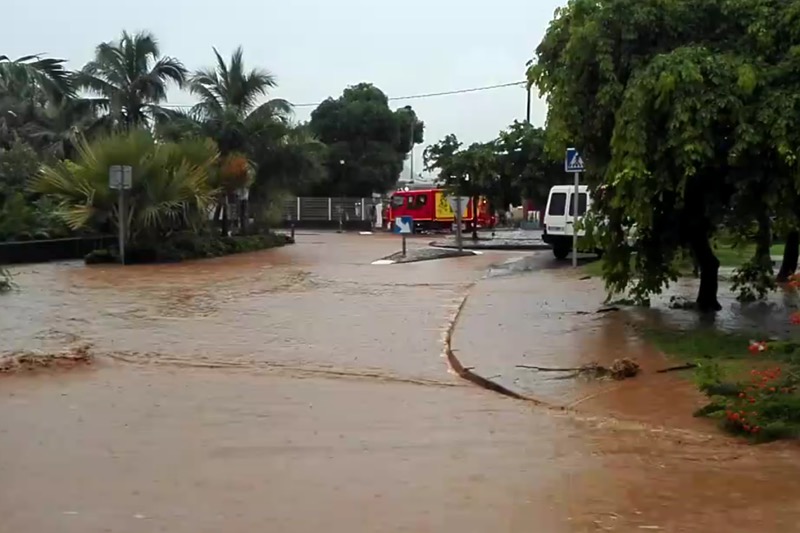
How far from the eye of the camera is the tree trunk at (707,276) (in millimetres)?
13656

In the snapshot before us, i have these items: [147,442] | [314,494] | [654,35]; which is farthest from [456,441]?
[654,35]

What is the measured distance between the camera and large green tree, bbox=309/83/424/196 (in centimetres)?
6256

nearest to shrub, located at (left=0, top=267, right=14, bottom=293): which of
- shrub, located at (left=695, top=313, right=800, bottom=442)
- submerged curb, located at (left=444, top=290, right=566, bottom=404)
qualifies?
submerged curb, located at (left=444, top=290, right=566, bottom=404)

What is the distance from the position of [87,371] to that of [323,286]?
10.2 m

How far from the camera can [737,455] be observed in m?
7.18

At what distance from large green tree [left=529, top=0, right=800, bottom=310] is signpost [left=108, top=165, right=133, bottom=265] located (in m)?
15.4

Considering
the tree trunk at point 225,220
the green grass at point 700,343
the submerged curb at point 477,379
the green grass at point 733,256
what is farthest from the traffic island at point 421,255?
the green grass at point 700,343

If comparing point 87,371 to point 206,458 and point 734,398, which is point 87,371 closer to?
point 206,458

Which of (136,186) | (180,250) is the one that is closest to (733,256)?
(180,250)

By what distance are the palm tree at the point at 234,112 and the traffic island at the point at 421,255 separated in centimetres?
629

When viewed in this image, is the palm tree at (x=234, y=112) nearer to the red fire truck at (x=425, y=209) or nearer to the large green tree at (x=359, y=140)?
the red fire truck at (x=425, y=209)

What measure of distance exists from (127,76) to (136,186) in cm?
1351

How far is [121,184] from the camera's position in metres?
26.0

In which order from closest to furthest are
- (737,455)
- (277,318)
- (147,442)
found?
(737,455)
(147,442)
(277,318)
